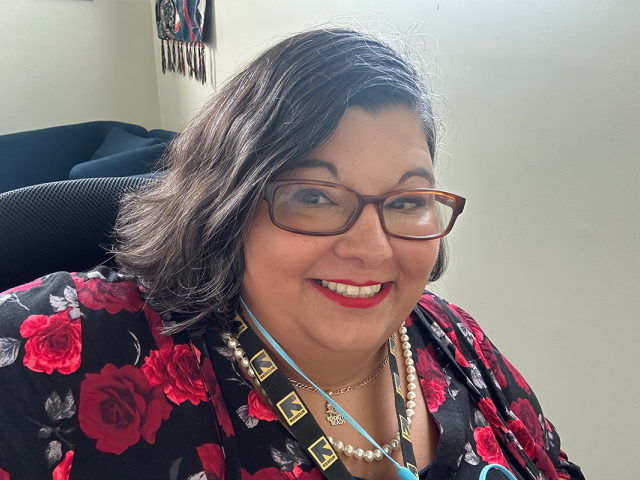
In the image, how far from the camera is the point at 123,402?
64 cm

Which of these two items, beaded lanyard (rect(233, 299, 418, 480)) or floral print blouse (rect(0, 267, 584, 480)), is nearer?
floral print blouse (rect(0, 267, 584, 480))

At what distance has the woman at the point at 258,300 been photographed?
2.05 ft

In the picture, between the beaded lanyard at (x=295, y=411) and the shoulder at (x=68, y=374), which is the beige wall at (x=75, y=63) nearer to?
the shoulder at (x=68, y=374)

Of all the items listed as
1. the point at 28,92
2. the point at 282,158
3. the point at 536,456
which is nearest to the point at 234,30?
the point at 28,92

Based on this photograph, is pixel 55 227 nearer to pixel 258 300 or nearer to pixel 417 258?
pixel 258 300

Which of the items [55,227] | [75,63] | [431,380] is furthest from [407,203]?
[75,63]

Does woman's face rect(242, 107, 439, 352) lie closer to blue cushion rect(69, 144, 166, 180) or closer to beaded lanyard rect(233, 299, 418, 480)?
beaded lanyard rect(233, 299, 418, 480)

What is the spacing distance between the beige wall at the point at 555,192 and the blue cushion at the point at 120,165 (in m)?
1.71

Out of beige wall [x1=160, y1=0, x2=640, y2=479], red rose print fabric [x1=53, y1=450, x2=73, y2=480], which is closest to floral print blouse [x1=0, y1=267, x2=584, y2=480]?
red rose print fabric [x1=53, y1=450, x2=73, y2=480]

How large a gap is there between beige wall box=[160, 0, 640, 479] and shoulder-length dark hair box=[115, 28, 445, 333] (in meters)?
0.61

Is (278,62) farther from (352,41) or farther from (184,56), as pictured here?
(184,56)

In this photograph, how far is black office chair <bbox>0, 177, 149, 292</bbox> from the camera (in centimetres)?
82

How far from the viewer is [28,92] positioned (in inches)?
133

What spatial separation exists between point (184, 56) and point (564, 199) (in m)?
2.80
